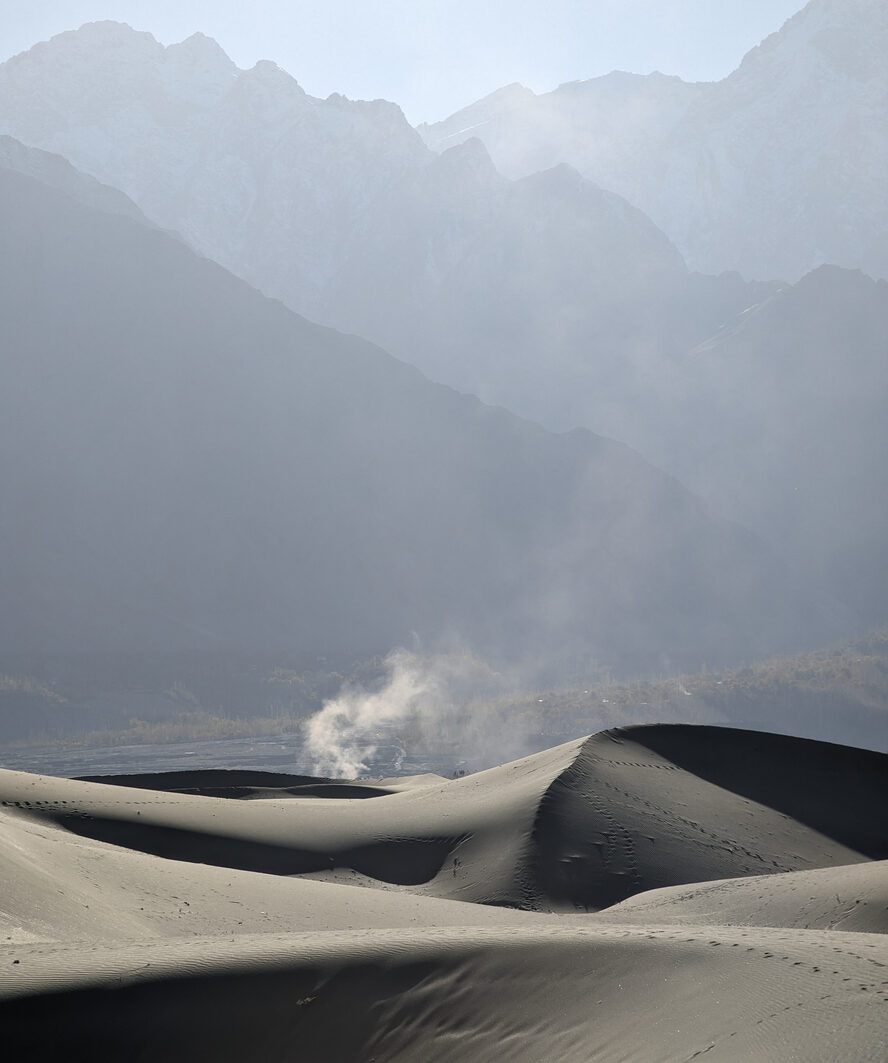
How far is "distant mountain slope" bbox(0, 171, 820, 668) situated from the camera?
128375 mm

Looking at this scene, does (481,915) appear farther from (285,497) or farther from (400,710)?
(285,497)

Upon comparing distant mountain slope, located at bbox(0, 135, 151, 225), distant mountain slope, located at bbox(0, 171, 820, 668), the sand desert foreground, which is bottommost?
the sand desert foreground

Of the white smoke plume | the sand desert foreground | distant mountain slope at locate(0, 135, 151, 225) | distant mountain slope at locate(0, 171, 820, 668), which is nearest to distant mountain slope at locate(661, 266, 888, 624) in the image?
distant mountain slope at locate(0, 171, 820, 668)

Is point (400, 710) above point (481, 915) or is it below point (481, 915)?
above

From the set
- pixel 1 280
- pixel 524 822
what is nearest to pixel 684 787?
pixel 524 822

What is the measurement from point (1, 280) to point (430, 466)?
186 feet

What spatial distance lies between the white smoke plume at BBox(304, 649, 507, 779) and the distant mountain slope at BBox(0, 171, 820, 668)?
8.01 m

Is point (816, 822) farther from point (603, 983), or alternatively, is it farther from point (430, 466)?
point (430, 466)

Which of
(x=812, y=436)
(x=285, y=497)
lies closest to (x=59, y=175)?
(x=285, y=497)

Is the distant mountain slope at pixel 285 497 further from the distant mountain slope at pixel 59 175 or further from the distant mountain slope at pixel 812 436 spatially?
the distant mountain slope at pixel 812 436

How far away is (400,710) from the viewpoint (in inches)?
4099

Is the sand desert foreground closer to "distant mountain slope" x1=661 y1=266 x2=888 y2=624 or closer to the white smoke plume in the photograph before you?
the white smoke plume

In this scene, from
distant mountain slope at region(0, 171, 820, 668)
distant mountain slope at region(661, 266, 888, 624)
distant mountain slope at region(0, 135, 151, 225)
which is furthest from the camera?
distant mountain slope at region(661, 266, 888, 624)

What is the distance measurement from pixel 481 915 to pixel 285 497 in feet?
426
